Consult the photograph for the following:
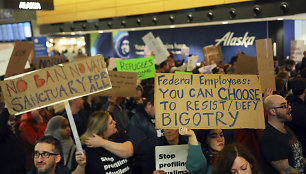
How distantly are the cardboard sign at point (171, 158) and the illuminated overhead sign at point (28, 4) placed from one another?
4355 millimetres

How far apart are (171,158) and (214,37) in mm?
13516

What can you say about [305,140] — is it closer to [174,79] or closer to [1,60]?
[174,79]

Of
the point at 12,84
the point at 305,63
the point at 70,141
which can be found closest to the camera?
the point at 12,84

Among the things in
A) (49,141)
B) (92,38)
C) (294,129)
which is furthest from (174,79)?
(92,38)

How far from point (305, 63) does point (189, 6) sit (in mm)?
3490

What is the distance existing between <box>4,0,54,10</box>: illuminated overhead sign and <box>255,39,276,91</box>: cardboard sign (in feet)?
12.9

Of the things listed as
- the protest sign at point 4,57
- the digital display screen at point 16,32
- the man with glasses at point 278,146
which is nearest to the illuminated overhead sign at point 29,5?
the protest sign at point 4,57

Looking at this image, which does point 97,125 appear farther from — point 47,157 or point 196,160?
point 196,160

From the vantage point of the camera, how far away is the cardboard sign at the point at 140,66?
8773 mm

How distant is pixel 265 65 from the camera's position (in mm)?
6402

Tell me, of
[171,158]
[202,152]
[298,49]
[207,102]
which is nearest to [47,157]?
[171,158]

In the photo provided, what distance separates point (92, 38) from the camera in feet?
75.9

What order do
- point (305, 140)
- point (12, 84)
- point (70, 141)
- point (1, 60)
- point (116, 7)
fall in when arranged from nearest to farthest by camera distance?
point (12, 84) < point (70, 141) < point (305, 140) < point (1, 60) < point (116, 7)

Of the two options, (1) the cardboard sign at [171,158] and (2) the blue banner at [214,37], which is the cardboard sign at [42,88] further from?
(2) the blue banner at [214,37]
